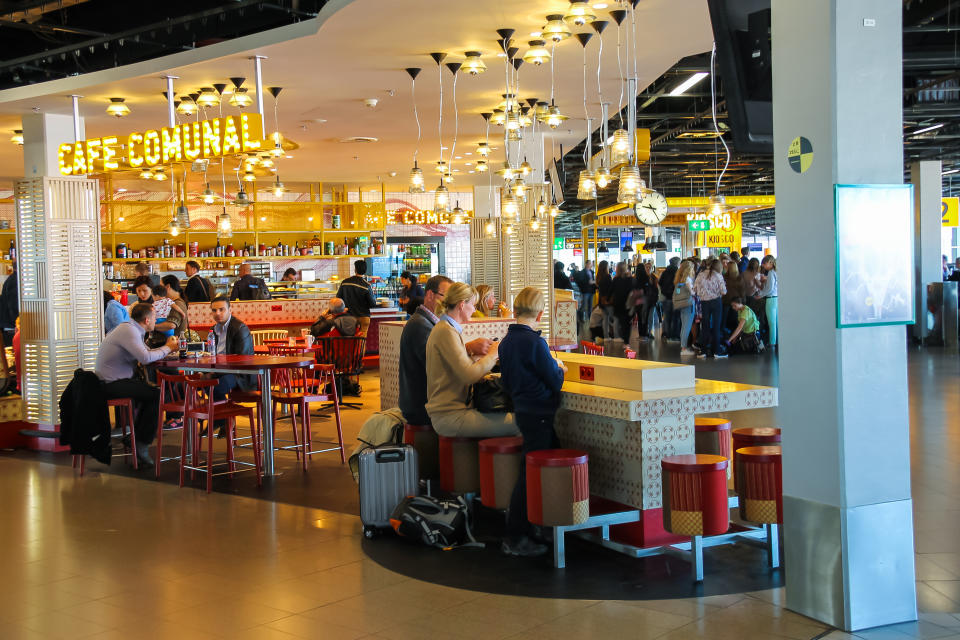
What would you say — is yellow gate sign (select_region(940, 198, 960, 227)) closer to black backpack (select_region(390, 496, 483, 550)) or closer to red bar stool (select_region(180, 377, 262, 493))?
red bar stool (select_region(180, 377, 262, 493))

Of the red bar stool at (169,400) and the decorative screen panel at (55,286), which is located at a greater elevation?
the decorative screen panel at (55,286)

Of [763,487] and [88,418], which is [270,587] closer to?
[763,487]

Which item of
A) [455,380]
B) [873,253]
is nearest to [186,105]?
[455,380]

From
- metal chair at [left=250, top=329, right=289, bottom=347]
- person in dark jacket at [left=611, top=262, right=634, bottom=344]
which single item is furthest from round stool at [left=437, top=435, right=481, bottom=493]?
person in dark jacket at [left=611, top=262, right=634, bottom=344]

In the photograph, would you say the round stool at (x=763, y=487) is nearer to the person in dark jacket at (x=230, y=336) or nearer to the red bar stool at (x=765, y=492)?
the red bar stool at (x=765, y=492)

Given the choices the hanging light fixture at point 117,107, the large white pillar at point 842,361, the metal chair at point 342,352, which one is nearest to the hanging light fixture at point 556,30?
the large white pillar at point 842,361

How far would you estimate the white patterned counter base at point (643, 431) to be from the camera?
16.1 feet

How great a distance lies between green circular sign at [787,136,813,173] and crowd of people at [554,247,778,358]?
416 inches

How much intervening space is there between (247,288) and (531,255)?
15.5 feet

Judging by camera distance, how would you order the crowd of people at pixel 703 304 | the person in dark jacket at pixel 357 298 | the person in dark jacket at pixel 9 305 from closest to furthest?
the person in dark jacket at pixel 9 305
the person in dark jacket at pixel 357 298
the crowd of people at pixel 703 304

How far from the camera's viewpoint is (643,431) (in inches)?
193

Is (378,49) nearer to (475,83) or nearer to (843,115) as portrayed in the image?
(475,83)

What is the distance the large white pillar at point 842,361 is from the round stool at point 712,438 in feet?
4.10

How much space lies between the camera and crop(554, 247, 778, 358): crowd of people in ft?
48.0
